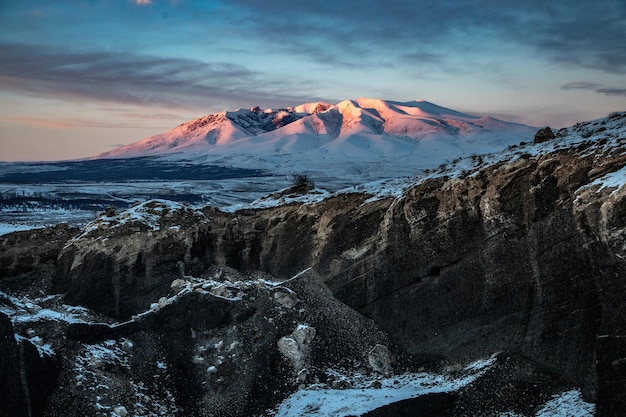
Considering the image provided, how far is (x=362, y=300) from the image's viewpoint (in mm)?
29312

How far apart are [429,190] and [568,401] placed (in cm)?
1278

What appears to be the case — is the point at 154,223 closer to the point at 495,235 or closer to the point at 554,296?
the point at 495,235

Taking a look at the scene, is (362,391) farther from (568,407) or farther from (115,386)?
(115,386)

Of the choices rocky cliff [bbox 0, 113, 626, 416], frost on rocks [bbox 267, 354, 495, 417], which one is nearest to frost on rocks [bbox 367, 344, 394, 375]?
rocky cliff [bbox 0, 113, 626, 416]

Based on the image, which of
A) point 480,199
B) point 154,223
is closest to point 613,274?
point 480,199

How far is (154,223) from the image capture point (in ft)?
113

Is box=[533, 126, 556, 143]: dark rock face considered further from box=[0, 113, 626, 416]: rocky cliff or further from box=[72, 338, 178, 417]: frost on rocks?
box=[72, 338, 178, 417]: frost on rocks

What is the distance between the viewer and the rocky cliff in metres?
20.7

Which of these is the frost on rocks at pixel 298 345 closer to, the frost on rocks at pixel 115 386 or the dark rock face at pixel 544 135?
the frost on rocks at pixel 115 386

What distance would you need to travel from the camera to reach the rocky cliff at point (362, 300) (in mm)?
20672

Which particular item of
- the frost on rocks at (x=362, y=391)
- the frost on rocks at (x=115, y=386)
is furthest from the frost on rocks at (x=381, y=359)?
the frost on rocks at (x=115, y=386)

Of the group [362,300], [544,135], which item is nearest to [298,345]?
[362,300]

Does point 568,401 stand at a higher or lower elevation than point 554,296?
lower

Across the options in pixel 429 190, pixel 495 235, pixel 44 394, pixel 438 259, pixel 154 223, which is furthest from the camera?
pixel 154 223
